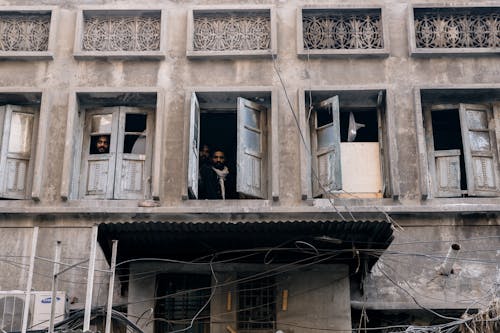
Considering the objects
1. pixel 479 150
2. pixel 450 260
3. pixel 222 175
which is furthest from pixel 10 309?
pixel 479 150

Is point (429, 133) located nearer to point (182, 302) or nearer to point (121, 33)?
point (182, 302)

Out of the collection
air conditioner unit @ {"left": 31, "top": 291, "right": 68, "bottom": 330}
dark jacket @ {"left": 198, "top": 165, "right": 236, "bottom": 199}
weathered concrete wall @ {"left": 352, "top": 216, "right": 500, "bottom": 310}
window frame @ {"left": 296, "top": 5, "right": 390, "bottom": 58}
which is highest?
window frame @ {"left": 296, "top": 5, "right": 390, "bottom": 58}

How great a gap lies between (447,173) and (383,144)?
111cm

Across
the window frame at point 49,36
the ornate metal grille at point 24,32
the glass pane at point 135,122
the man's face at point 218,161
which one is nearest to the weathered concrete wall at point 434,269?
the man's face at point 218,161

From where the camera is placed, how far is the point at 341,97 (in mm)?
13531

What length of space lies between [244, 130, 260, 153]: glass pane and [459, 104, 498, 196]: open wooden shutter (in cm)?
330

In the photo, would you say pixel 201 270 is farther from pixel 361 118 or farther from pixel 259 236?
pixel 361 118

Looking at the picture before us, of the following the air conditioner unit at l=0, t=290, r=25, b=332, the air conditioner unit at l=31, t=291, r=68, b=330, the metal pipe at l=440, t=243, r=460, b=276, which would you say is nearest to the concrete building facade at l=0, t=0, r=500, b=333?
the metal pipe at l=440, t=243, r=460, b=276

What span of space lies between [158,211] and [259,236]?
209 cm

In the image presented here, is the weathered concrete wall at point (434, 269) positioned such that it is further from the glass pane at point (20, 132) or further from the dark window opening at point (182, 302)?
the glass pane at point (20, 132)

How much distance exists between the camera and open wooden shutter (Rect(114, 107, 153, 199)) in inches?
519

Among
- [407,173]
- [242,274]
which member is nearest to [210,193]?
[242,274]

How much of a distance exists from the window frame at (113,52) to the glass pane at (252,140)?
6.34 ft

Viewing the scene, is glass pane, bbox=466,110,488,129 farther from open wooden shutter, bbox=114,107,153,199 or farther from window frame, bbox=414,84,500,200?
open wooden shutter, bbox=114,107,153,199
